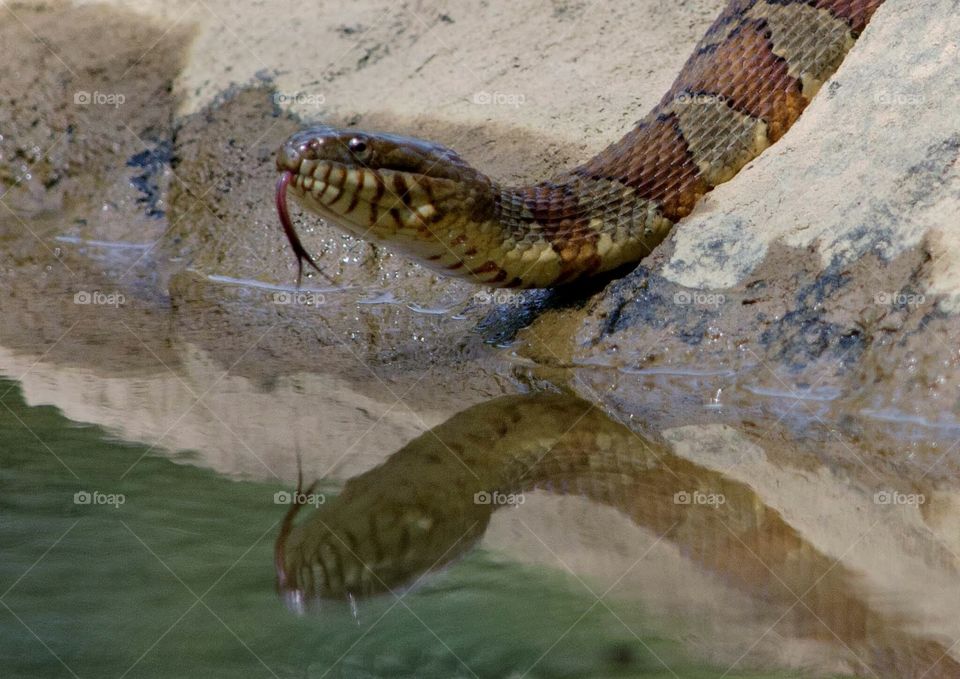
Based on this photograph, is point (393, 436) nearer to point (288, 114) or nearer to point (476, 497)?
point (476, 497)

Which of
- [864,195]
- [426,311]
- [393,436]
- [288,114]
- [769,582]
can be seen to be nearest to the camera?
[769,582]

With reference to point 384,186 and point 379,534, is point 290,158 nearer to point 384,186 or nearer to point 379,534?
point 384,186

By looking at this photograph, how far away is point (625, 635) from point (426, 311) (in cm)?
355

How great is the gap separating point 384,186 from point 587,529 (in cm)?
186

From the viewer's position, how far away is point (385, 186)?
4.62 meters

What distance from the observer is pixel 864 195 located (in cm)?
471

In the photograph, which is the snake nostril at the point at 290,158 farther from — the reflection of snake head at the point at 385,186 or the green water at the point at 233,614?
the green water at the point at 233,614

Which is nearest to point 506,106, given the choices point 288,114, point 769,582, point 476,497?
A: point 288,114

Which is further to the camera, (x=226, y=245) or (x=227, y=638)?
(x=226, y=245)

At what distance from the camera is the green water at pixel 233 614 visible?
93.9 inches

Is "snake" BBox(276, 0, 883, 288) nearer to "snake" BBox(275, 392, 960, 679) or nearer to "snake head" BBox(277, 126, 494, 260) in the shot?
"snake head" BBox(277, 126, 494, 260)

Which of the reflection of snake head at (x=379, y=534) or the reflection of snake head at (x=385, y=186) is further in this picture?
the reflection of snake head at (x=385, y=186)

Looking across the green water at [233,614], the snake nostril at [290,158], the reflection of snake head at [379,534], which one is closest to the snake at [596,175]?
the snake nostril at [290,158]

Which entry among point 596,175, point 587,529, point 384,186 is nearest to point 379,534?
point 587,529
